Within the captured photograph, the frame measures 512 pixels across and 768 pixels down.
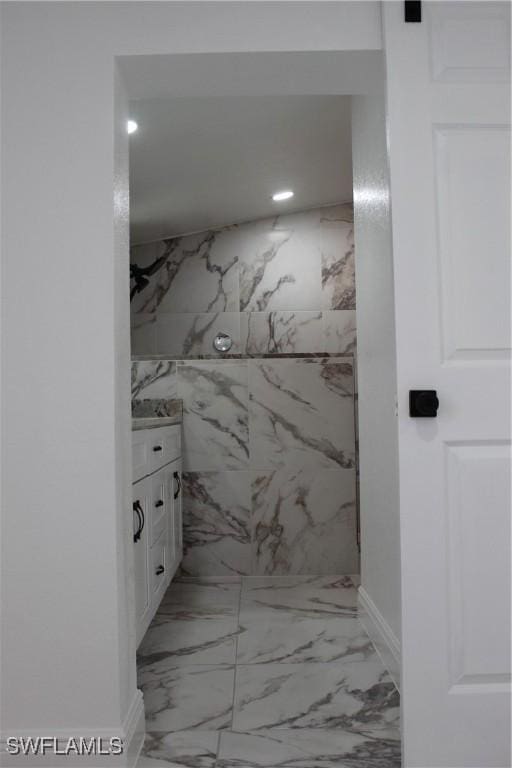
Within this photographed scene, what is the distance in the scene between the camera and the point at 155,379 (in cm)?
355

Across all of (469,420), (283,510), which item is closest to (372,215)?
(469,420)

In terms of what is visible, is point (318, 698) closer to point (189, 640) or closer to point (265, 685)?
point (265, 685)

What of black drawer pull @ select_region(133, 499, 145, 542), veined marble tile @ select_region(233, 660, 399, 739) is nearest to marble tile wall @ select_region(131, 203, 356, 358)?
black drawer pull @ select_region(133, 499, 145, 542)

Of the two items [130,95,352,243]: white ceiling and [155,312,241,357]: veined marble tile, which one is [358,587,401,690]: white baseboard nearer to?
[130,95,352,243]: white ceiling

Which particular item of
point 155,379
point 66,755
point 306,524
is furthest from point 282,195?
point 66,755

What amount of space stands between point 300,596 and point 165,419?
1178 mm

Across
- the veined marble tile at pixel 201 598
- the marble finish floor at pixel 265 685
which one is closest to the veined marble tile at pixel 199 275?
the veined marble tile at pixel 201 598

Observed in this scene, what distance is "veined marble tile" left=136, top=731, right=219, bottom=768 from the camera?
167cm

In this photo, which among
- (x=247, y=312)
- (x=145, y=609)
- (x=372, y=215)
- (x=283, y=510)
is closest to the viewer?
(x=145, y=609)

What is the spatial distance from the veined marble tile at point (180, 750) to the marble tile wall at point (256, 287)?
3.32m

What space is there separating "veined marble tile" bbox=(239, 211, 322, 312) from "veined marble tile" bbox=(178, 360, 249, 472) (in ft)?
4.80

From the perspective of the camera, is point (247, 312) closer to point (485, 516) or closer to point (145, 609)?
point (145, 609)

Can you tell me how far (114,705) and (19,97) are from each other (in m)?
1.65

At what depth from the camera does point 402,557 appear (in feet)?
5.15
